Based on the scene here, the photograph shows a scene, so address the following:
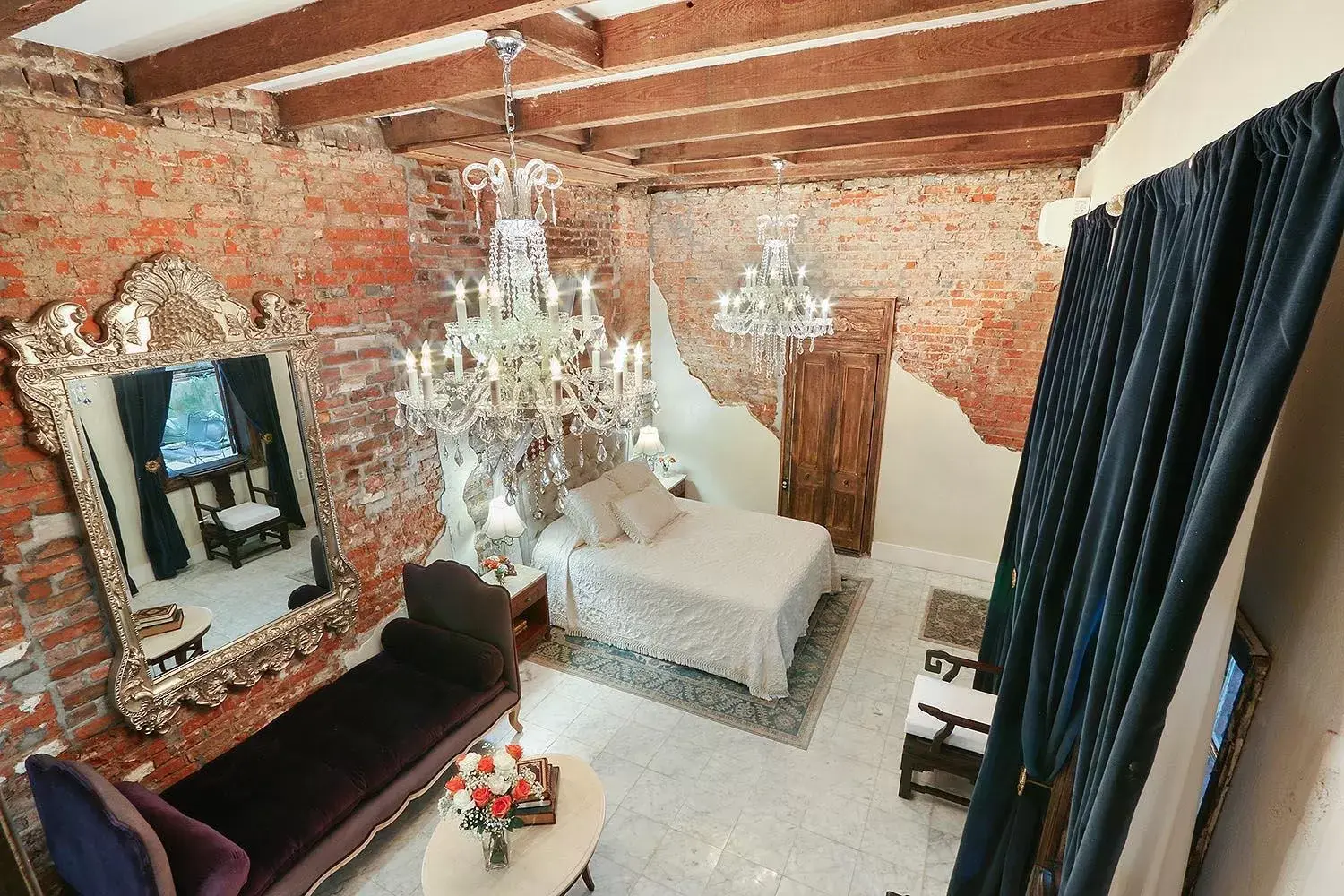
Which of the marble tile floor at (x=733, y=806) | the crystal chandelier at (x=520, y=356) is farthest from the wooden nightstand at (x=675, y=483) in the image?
the crystal chandelier at (x=520, y=356)

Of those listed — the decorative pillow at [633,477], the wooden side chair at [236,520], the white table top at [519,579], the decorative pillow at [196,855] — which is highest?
the wooden side chair at [236,520]

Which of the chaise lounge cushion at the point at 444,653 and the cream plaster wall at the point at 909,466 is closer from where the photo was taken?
the chaise lounge cushion at the point at 444,653

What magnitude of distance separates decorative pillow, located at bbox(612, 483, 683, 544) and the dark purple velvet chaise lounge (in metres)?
1.42

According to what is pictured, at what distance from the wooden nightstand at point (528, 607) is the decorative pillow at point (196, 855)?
199 centimetres

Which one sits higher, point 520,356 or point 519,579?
point 520,356

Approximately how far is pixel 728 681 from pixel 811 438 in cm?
245

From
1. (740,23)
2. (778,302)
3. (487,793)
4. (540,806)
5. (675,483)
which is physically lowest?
(540,806)

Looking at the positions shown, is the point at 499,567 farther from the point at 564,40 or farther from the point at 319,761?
the point at 564,40

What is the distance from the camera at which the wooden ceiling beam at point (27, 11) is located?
1.27 metres

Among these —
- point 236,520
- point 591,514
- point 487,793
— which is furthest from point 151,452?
point 591,514

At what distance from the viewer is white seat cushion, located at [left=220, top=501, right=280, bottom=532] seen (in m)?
2.72

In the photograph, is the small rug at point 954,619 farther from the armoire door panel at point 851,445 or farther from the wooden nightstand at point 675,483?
the wooden nightstand at point 675,483

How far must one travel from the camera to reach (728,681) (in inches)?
157

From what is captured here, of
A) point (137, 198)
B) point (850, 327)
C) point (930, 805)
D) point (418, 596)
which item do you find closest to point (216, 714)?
point (418, 596)
